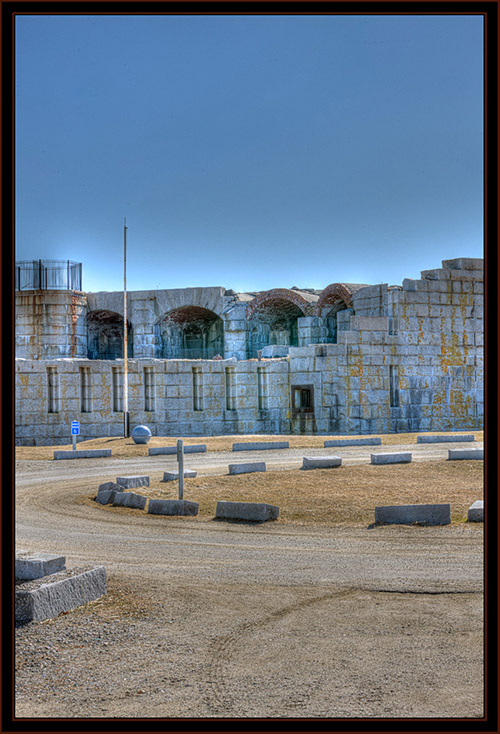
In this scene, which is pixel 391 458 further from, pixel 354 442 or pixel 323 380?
pixel 323 380

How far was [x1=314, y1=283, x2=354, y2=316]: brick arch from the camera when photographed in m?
38.1

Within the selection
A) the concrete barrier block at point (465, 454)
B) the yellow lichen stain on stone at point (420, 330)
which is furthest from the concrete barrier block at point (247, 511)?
the yellow lichen stain on stone at point (420, 330)

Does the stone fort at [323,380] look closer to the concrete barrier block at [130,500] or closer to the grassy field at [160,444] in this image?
the grassy field at [160,444]

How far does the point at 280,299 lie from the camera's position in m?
42.2

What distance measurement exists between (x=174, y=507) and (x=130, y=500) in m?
1.39

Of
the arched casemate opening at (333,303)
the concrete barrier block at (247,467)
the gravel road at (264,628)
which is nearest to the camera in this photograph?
the gravel road at (264,628)

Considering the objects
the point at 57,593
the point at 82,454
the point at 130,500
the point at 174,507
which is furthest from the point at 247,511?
the point at 82,454

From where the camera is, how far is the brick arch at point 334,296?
38125 mm

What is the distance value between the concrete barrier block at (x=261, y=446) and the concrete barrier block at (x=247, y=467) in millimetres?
6296

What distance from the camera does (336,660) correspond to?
651 cm

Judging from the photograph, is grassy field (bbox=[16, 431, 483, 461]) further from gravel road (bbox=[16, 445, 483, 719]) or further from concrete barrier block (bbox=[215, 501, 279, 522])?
gravel road (bbox=[16, 445, 483, 719])

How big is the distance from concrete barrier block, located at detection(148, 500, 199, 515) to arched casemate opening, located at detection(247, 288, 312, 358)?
27736 mm

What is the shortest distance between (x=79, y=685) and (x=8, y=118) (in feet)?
15.3

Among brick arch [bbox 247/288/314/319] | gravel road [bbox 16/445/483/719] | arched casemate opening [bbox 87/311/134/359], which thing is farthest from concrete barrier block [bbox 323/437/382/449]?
arched casemate opening [bbox 87/311/134/359]
